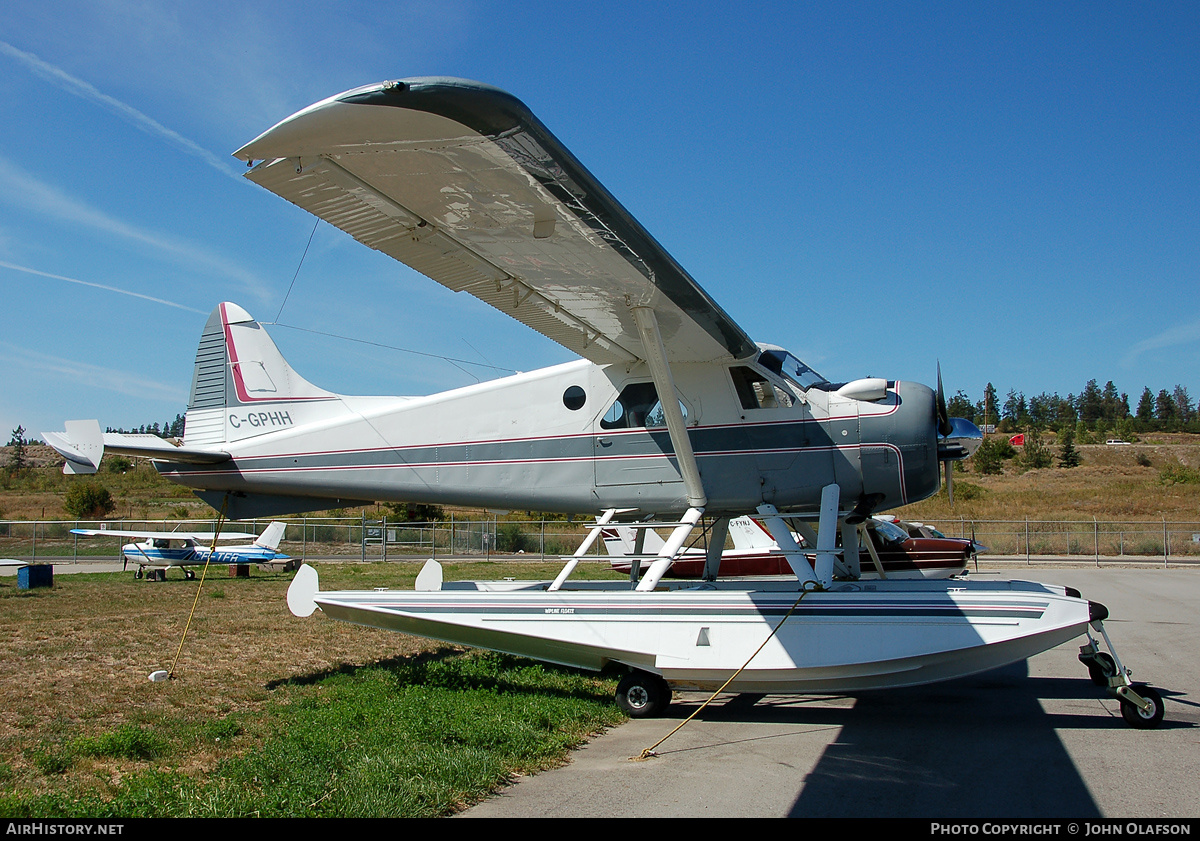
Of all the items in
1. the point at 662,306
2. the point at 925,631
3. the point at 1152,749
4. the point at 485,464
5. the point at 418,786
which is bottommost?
the point at 1152,749

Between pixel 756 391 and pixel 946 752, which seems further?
pixel 756 391

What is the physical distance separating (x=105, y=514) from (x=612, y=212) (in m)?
57.1

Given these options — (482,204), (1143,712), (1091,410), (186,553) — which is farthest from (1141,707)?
(1091,410)

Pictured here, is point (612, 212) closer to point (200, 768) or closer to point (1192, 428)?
point (200, 768)

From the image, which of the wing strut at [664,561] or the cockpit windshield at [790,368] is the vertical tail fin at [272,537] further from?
the cockpit windshield at [790,368]

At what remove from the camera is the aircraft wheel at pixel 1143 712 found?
235 inches

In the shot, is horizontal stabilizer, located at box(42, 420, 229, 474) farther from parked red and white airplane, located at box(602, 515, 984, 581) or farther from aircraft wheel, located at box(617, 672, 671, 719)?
parked red and white airplane, located at box(602, 515, 984, 581)

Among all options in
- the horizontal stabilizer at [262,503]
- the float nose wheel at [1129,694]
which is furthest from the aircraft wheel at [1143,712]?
the horizontal stabilizer at [262,503]

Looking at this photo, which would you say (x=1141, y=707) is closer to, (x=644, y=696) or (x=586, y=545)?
(x=644, y=696)

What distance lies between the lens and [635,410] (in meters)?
8.12

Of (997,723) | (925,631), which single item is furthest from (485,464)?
(997,723)

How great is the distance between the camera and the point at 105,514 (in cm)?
5025

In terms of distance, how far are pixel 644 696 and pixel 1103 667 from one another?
3.93 m

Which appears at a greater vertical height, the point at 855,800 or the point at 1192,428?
the point at 1192,428
